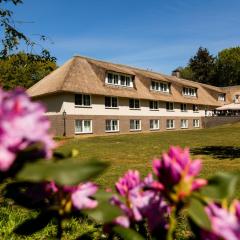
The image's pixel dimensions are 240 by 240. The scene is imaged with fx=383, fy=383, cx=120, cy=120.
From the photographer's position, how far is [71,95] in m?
36.0

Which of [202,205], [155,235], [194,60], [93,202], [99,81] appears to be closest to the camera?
[202,205]

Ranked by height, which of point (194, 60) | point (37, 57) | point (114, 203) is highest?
point (194, 60)

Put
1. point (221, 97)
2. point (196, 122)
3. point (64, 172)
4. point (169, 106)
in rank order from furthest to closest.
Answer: point (221, 97) < point (196, 122) < point (169, 106) < point (64, 172)

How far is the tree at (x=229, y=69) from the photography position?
9831cm

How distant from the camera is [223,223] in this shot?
0.94 metres

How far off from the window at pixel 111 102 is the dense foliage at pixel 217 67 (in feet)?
208

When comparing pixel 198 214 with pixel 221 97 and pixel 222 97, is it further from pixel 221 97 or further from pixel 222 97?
pixel 222 97

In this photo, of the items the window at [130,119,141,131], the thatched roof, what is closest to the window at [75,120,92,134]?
the thatched roof

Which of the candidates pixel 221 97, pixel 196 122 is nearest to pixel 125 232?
pixel 196 122

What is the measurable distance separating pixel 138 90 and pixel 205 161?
29.9m

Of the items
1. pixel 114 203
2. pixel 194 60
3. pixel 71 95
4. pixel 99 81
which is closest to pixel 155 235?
pixel 114 203

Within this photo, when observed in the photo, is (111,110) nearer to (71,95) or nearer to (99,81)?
(99,81)

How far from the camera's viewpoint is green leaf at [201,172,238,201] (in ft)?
3.43

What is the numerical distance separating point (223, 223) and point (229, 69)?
339ft
